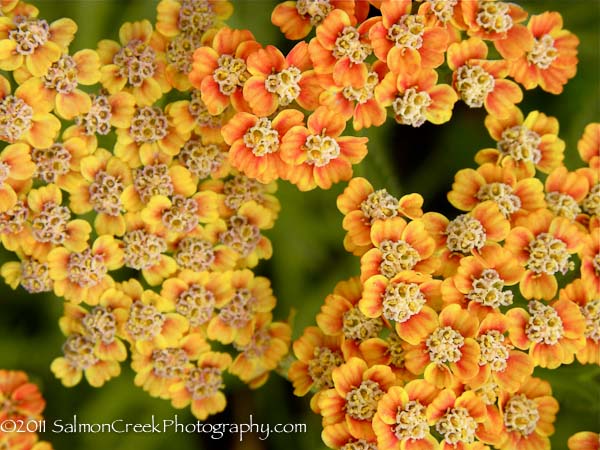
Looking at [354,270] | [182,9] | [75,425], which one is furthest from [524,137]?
[75,425]

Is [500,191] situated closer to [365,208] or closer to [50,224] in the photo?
[365,208]

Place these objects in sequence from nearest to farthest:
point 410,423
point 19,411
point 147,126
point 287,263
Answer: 1. point 410,423
2. point 147,126
3. point 19,411
4. point 287,263

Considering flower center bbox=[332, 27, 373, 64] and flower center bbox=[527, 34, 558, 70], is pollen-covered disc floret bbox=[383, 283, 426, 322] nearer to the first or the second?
flower center bbox=[332, 27, 373, 64]

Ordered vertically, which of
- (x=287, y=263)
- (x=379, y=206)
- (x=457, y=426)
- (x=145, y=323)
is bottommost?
(x=457, y=426)

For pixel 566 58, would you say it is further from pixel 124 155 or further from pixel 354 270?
pixel 124 155

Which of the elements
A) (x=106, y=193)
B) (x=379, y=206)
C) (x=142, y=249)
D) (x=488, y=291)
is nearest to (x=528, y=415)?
(x=488, y=291)

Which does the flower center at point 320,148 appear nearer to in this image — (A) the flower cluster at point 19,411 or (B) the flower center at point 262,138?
(B) the flower center at point 262,138
